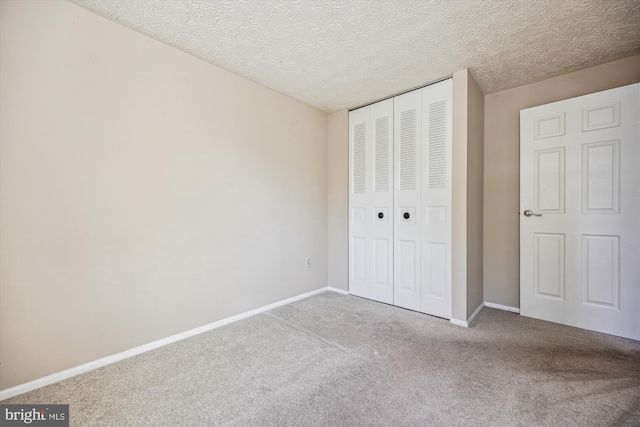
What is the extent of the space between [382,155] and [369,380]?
2313 millimetres

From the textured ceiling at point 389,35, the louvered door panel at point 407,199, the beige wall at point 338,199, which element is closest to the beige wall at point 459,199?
the textured ceiling at point 389,35

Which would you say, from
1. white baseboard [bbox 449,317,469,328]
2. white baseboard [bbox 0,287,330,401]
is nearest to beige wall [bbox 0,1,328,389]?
white baseboard [bbox 0,287,330,401]

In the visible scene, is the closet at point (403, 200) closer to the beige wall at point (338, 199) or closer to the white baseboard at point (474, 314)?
the beige wall at point (338, 199)

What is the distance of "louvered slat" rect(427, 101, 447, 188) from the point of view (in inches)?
103

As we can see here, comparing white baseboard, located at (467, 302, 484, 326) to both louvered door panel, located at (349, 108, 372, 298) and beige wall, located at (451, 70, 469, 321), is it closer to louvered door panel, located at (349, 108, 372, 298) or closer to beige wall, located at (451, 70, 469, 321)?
beige wall, located at (451, 70, 469, 321)

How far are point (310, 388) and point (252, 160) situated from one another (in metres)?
2.06

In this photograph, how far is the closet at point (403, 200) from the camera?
265cm

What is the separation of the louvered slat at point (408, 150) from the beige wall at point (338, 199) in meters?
0.76

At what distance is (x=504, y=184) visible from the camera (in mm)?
2895

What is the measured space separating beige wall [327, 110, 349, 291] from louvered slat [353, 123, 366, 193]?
0.38ft

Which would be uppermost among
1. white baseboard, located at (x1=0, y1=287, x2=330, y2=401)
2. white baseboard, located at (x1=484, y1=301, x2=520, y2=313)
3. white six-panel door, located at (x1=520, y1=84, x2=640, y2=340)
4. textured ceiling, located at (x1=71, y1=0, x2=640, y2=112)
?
textured ceiling, located at (x1=71, y1=0, x2=640, y2=112)

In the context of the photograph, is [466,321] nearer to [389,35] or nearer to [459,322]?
[459,322]

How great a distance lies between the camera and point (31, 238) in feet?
5.17

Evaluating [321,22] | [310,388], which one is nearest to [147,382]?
[310,388]
